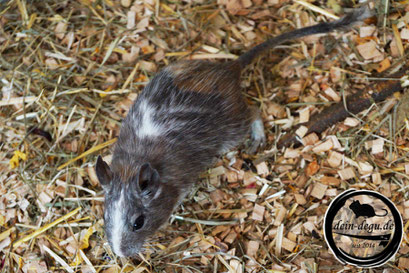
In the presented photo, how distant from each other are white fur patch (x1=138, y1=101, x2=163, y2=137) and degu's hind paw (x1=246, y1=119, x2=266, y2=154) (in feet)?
3.64

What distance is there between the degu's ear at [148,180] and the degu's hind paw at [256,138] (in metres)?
1.36

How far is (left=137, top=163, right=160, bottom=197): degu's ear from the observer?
3.35 meters

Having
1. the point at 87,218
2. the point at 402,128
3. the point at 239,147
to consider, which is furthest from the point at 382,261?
the point at 87,218

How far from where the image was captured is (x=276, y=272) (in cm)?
387

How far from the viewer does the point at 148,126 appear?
12.8 ft

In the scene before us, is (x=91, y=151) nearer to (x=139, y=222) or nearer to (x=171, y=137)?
(x=171, y=137)

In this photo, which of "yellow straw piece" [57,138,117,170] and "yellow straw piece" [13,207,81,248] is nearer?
"yellow straw piece" [13,207,81,248]

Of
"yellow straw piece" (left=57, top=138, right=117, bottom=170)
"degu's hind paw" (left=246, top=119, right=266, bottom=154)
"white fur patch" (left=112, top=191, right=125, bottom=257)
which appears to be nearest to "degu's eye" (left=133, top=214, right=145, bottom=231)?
"white fur patch" (left=112, top=191, right=125, bottom=257)

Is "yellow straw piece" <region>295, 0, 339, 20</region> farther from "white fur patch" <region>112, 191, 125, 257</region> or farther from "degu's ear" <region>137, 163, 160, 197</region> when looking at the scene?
"white fur patch" <region>112, 191, 125, 257</region>

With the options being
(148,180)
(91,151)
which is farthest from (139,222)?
(91,151)

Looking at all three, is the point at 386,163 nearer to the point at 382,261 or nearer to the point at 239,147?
the point at 382,261
